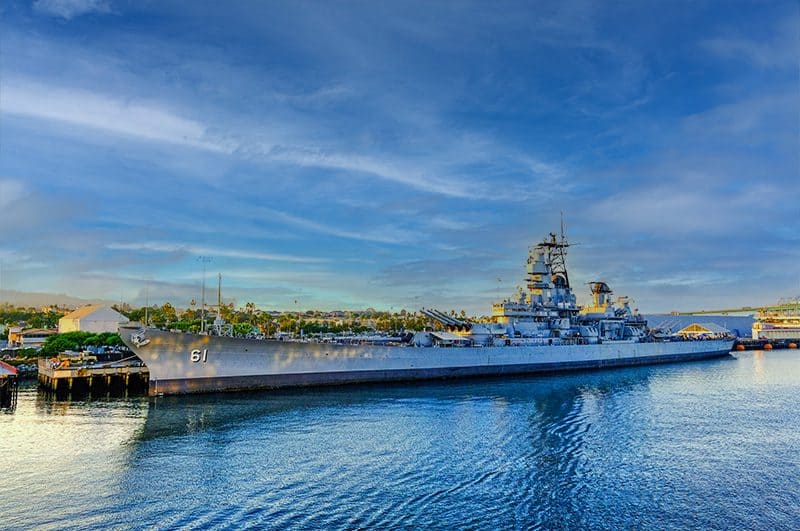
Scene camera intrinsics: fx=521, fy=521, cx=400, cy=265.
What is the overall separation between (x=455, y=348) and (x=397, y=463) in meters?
25.7

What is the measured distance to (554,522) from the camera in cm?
1321

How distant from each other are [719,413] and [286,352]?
2594 centimetres

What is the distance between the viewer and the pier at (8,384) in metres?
32.2

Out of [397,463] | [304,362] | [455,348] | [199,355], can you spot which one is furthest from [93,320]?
[397,463]

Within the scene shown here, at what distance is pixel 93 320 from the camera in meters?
68.4

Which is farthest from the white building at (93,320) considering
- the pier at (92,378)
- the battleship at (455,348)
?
the battleship at (455,348)

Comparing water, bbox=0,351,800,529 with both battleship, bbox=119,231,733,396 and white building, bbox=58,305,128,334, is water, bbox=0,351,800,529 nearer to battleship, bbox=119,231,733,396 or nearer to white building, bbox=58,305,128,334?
battleship, bbox=119,231,733,396

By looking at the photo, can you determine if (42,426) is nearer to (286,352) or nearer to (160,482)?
(160,482)

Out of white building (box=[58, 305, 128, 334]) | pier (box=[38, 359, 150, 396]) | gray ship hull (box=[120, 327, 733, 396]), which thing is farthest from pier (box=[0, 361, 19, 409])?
white building (box=[58, 305, 128, 334])

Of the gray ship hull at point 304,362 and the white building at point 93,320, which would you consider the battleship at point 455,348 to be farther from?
the white building at point 93,320

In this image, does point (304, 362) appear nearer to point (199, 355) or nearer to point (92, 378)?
point (199, 355)

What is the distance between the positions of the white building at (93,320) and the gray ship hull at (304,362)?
141ft

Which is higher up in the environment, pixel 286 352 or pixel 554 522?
pixel 286 352

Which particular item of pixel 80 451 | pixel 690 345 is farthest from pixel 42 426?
pixel 690 345
